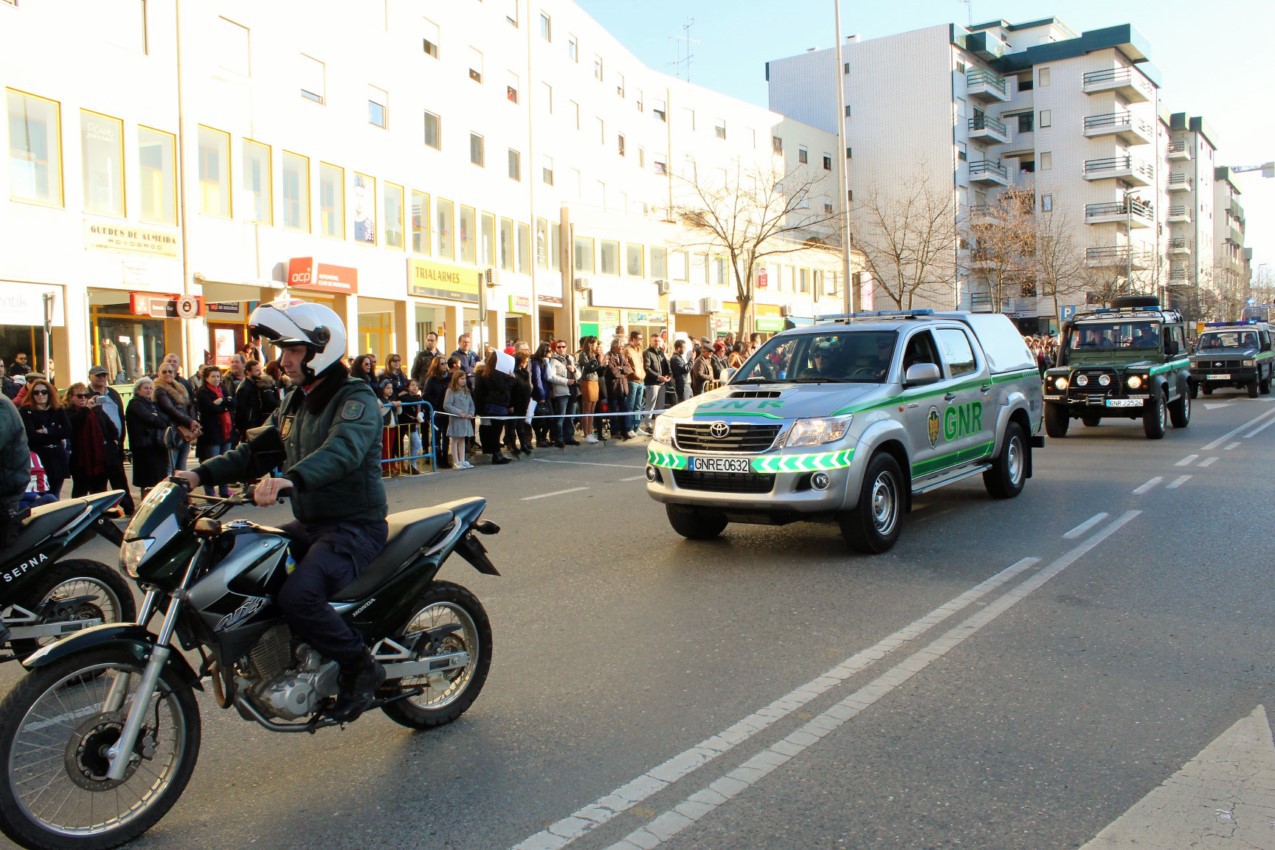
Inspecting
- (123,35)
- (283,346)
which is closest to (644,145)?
(123,35)

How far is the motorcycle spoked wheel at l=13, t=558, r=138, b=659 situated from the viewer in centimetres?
550

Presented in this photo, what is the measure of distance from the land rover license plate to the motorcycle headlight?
5046mm

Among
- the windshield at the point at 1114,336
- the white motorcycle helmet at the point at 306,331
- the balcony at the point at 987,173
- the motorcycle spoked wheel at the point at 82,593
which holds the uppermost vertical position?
the balcony at the point at 987,173

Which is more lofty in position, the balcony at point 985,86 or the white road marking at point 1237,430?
the balcony at point 985,86

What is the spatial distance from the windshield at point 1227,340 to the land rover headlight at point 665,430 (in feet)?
90.8

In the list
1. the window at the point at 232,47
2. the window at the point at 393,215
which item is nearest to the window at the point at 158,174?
the window at the point at 232,47

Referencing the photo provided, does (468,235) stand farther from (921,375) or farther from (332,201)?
(921,375)

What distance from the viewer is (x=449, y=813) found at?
3.72 metres

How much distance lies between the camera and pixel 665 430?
8.62 m

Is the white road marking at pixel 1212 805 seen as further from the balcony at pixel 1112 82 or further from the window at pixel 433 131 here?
the balcony at pixel 1112 82

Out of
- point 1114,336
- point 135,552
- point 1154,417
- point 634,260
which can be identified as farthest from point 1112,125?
point 135,552

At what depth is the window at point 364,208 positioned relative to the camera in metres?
27.9

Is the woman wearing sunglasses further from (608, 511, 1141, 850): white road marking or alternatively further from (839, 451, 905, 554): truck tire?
(608, 511, 1141, 850): white road marking

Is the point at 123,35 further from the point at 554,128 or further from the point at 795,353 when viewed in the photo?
the point at 554,128
